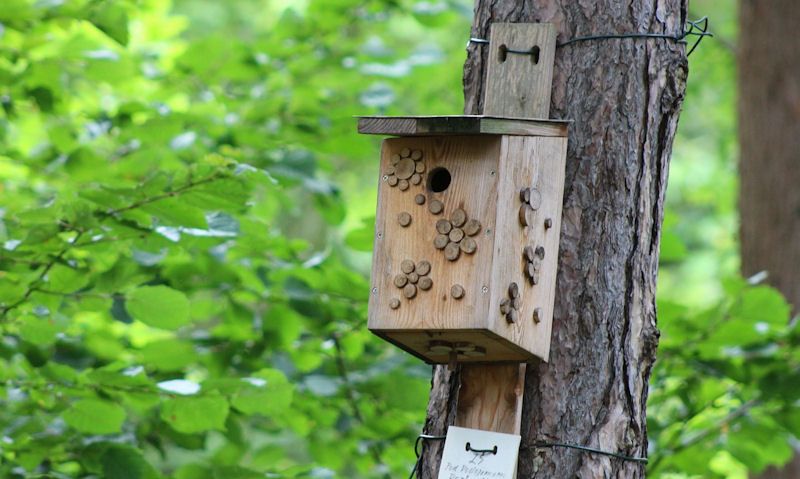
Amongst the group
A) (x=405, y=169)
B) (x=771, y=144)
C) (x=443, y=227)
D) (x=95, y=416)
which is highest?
(x=771, y=144)

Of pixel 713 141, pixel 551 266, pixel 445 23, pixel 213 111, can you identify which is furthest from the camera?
pixel 713 141

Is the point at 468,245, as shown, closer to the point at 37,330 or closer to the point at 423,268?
the point at 423,268

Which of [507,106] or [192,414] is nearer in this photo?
[507,106]

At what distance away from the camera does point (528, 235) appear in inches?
79.6

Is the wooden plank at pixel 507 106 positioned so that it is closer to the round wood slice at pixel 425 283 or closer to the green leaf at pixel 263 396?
the round wood slice at pixel 425 283

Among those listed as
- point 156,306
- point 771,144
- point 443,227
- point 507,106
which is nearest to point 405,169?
point 443,227

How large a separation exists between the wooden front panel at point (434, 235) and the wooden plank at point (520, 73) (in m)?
0.19

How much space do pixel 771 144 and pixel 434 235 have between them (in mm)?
3232

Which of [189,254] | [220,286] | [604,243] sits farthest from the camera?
[220,286]

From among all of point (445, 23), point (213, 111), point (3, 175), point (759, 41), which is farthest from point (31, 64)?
point (759, 41)

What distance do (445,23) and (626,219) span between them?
70.9 inches

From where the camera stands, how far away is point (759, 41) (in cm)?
482

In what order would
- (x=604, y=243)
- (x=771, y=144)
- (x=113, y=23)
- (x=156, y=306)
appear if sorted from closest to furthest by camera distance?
(x=604, y=243) < (x=156, y=306) < (x=113, y=23) < (x=771, y=144)

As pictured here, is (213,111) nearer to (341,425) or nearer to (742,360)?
(341,425)
